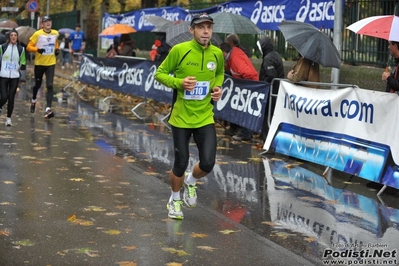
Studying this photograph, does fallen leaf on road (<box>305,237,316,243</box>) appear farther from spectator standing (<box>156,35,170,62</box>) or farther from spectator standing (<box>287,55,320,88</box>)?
spectator standing (<box>156,35,170,62</box>)

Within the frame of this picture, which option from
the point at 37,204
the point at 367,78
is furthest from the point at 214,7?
the point at 37,204

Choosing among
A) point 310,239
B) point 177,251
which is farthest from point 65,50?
point 177,251

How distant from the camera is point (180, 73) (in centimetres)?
822

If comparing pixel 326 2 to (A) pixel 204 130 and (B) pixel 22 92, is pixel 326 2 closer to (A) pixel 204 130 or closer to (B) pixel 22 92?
(A) pixel 204 130

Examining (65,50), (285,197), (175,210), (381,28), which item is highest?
(381,28)

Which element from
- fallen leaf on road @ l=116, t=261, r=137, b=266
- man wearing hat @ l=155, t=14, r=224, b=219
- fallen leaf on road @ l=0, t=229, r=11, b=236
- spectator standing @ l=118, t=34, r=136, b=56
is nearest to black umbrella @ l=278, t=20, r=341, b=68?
man wearing hat @ l=155, t=14, r=224, b=219

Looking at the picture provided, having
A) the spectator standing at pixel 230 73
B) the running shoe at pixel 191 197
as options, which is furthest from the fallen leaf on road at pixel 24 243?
the spectator standing at pixel 230 73

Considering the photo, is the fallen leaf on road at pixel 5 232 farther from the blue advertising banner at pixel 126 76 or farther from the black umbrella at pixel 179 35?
the blue advertising banner at pixel 126 76

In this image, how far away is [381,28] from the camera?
36.0 ft

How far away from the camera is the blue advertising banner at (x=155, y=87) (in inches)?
567

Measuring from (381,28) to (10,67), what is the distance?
287 inches

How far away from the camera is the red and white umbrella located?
1073 cm

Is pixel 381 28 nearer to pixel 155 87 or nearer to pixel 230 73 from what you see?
pixel 230 73

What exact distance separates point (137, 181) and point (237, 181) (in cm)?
131
